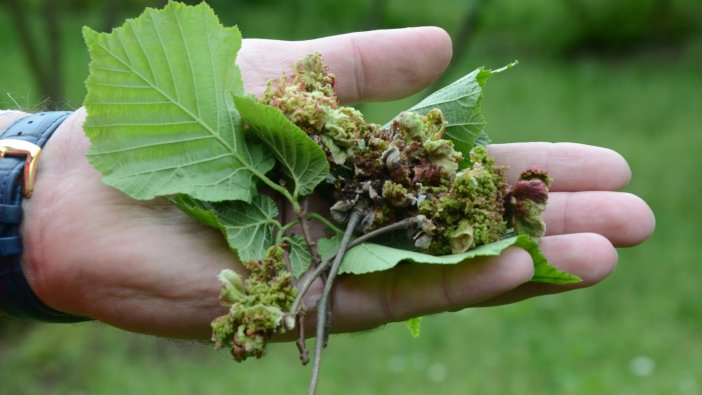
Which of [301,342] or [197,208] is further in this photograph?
[197,208]

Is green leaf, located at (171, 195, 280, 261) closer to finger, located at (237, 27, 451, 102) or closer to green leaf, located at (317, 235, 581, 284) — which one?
green leaf, located at (317, 235, 581, 284)

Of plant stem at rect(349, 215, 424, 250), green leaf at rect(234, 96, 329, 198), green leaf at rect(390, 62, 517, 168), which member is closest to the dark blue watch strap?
green leaf at rect(234, 96, 329, 198)

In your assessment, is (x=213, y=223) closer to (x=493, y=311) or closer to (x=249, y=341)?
(x=249, y=341)

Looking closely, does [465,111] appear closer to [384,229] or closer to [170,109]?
[384,229]

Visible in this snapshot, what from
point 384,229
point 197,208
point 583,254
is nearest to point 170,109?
point 197,208

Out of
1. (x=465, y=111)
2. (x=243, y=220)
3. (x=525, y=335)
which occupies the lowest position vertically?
(x=525, y=335)

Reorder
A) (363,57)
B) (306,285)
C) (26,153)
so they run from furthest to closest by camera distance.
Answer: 1. (363,57)
2. (26,153)
3. (306,285)

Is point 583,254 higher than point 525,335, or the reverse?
point 583,254
